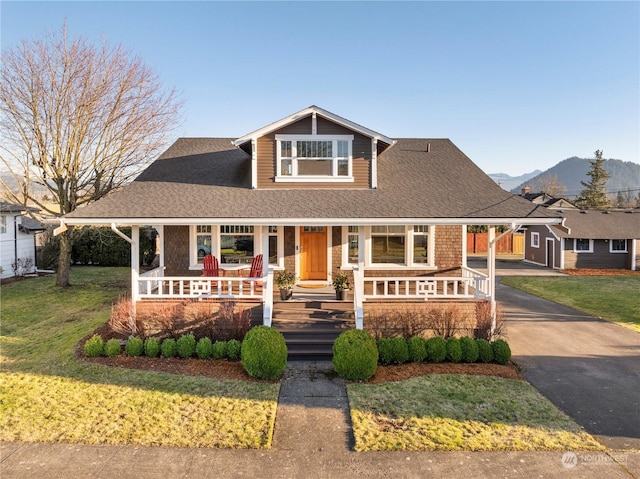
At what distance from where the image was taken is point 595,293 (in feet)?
58.0

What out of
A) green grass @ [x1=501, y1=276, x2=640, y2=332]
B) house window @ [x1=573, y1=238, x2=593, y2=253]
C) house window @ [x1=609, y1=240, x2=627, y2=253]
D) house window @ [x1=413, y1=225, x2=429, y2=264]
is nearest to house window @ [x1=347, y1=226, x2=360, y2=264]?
house window @ [x1=413, y1=225, x2=429, y2=264]

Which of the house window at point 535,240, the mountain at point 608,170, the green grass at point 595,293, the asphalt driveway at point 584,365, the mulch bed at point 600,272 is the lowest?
the asphalt driveway at point 584,365

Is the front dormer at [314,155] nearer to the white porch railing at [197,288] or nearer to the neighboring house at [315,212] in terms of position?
the neighboring house at [315,212]

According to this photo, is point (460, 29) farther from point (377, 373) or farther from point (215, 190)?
point (377, 373)

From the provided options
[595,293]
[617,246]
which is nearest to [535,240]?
[617,246]

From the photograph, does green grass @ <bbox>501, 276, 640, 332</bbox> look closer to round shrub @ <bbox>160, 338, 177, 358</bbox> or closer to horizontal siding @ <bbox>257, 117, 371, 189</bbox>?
horizontal siding @ <bbox>257, 117, 371, 189</bbox>

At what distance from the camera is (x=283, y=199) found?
11.0 metres

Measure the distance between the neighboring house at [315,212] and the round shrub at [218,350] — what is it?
4.15ft

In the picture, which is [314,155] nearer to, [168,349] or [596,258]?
[168,349]

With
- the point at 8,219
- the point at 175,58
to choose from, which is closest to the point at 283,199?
the point at 175,58

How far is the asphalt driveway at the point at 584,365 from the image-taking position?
20.8ft

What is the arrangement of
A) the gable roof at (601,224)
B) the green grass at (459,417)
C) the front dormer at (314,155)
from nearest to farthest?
the green grass at (459,417), the front dormer at (314,155), the gable roof at (601,224)

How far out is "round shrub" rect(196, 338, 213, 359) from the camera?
8680 mm

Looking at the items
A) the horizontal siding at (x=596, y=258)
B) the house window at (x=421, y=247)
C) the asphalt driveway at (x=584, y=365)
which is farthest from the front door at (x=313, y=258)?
the horizontal siding at (x=596, y=258)
